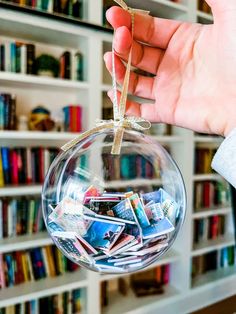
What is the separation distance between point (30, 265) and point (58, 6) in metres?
1.35

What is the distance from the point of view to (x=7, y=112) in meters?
1.35

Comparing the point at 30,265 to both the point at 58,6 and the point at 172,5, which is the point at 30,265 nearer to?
the point at 58,6

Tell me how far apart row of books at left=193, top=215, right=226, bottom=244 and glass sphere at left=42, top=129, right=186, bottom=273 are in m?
1.74

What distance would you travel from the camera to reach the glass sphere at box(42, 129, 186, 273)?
377mm

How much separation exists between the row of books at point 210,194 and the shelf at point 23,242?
1.10 meters

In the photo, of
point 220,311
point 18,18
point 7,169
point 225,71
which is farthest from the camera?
point 220,311

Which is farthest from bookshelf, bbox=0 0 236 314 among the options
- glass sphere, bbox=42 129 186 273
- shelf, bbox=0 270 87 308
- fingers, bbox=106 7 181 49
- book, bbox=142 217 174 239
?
book, bbox=142 217 174 239

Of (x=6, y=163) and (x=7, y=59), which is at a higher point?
(x=7, y=59)

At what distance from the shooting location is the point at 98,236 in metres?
0.38

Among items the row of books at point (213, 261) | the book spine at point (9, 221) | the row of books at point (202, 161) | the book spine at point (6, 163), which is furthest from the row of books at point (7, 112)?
the row of books at point (213, 261)

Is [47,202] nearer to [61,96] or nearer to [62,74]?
[62,74]

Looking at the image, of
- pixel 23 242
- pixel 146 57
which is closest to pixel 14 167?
pixel 23 242

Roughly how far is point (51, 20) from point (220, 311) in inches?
80.8

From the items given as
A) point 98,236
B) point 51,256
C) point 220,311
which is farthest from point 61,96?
point 220,311
